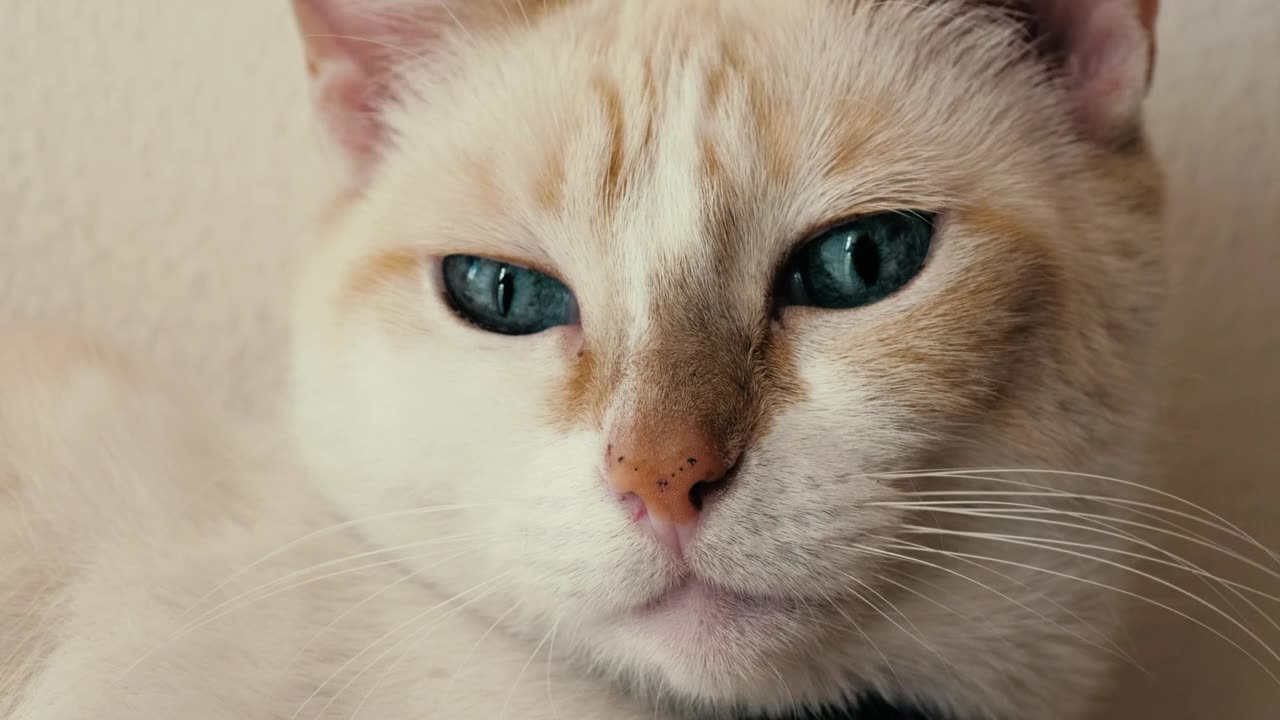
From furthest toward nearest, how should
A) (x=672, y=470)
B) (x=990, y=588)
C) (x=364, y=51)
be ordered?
1. (x=364, y=51)
2. (x=990, y=588)
3. (x=672, y=470)

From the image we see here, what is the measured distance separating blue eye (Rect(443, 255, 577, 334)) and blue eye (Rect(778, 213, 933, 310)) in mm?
208

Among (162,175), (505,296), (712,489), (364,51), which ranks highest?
(364,51)

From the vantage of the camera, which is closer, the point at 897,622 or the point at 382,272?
the point at 897,622

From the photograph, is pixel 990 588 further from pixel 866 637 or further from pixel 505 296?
pixel 505 296

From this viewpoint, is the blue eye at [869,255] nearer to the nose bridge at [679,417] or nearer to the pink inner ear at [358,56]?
the nose bridge at [679,417]

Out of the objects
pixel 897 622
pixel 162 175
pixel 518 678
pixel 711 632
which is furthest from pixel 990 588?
pixel 162 175

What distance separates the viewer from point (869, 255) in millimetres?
787

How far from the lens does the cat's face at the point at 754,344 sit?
71 cm

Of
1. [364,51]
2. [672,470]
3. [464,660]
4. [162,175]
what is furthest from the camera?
[162,175]

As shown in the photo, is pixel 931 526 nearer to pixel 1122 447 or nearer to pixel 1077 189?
pixel 1122 447

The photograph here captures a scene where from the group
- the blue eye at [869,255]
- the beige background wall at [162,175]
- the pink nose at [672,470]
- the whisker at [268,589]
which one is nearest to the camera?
the pink nose at [672,470]

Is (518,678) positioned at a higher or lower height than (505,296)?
lower

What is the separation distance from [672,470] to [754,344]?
14 centimetres

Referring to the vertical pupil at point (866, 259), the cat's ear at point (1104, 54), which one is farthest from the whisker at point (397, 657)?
the cat's ear at point (1104, 54)
